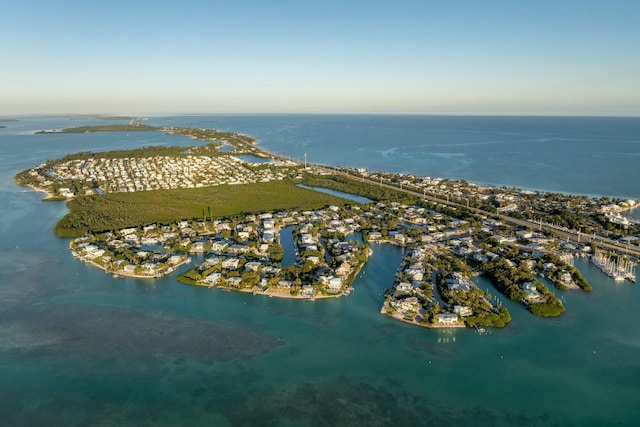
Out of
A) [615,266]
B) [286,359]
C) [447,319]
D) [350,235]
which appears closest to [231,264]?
[286,359]

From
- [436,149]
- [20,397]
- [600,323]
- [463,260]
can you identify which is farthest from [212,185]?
[436,149]

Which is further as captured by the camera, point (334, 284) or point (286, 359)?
point (334, 284)

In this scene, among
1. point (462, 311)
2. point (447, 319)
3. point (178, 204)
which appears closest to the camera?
point (447, 319)

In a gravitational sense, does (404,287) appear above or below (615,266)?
below

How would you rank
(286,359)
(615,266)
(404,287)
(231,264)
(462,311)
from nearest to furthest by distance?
(286,359), (462,311), (404,287), (615,266), (231,264)

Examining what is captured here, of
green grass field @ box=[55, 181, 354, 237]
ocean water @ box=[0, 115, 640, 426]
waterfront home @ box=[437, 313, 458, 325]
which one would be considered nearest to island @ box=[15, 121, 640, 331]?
waterfront home @ box=[437, 313, 458, 325]

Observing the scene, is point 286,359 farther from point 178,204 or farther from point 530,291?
point 178,204

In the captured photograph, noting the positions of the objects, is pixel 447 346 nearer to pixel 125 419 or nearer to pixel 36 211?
pixel 125 419
